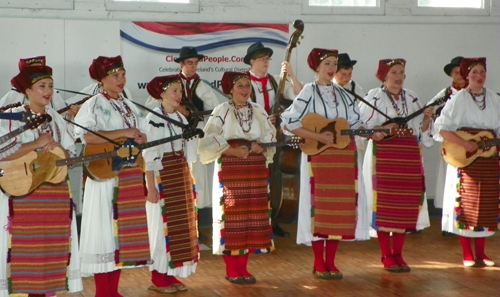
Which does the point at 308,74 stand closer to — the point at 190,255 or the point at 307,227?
the point at 307,227

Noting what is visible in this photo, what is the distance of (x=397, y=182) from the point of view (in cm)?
618

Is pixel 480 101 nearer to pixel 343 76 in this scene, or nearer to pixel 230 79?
pixel 343 76

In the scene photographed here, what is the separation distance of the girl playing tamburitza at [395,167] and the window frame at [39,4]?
329 cm

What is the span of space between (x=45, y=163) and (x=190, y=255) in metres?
1.35

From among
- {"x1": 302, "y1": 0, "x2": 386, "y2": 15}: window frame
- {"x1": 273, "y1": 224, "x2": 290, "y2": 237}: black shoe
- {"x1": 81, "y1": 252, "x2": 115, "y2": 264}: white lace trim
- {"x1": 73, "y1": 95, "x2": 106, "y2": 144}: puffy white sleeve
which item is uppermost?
{"x1": 302, "y1": 0, "x2": 386, "y2": 15}: window frame

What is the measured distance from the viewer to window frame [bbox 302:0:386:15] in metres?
8.50

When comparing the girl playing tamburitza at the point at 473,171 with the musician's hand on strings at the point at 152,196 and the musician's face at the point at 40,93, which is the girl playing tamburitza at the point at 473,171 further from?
the musician's face at the point at 40,93

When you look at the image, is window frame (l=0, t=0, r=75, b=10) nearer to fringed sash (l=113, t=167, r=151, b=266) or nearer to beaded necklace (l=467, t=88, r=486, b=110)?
fringed sash (l=113, t=167, r=151, b=266)

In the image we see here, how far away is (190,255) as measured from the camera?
5.47 meters

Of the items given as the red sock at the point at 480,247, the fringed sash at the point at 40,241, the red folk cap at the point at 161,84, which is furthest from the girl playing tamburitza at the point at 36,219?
the red sock at the point at 480,247

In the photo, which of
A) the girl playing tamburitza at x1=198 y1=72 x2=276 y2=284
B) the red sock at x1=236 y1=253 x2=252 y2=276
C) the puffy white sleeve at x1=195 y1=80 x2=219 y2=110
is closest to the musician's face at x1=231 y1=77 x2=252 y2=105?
the girl playing tamburitza at x1=198 y1=72 x2=276 y2=284

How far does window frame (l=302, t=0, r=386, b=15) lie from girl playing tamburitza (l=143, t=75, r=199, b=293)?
343cm

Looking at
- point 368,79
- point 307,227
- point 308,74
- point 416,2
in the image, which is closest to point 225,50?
point 308,74

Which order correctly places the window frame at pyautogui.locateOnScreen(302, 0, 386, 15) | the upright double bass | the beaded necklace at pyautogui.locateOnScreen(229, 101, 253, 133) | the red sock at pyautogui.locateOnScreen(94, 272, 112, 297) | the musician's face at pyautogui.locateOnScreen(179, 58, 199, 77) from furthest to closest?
the window frame at pyautogui.locateOnScreen(302, 0, 386, 15) < the musician's face at pyautogui.locateOnScreen(179, 58, 199, 77) < the upright double bass < the beaded necklace at pyautogui.locateOnScreen(229, 101, 253, 133) < the red sock at pyautogui.locateOnScreen(94, 272, 112, 297)
